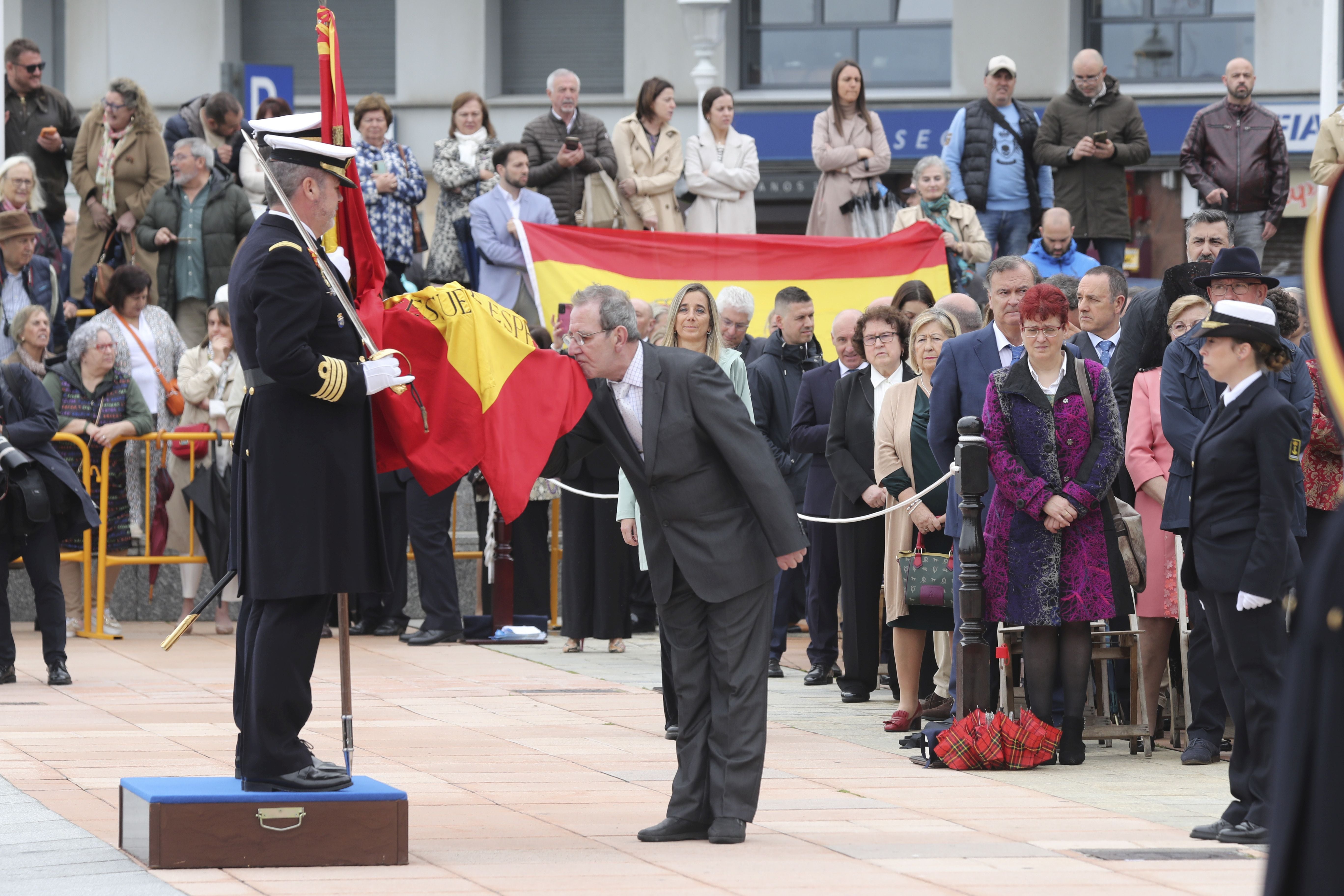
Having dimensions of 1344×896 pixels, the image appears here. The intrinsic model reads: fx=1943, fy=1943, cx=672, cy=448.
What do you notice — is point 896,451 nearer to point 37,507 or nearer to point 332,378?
point 332,378

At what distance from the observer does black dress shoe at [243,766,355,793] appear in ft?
20.9

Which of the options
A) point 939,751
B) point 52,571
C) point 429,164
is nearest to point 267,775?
point 939,751

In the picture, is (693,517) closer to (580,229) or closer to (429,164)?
(580,229)

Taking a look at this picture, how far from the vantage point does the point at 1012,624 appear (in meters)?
8.91

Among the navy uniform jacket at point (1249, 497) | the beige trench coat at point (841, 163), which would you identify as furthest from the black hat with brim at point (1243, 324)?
the beige trench coat at point (841, 163)

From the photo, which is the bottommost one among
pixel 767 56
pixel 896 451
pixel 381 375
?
pixel 896 451

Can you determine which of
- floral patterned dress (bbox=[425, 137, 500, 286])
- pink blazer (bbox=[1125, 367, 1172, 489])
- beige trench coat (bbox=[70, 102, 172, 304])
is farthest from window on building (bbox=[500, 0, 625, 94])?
pink blazer (bbox=[1125, 367, 1172, 489])

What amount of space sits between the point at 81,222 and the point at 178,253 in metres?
1.50

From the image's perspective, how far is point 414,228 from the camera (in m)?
17.0

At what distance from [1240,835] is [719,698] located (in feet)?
6.43

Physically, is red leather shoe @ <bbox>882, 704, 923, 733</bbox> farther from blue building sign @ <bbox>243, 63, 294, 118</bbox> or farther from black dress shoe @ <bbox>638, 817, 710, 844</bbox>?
blue building sign @ <bbox>243, 63, 294, 118</bbox>

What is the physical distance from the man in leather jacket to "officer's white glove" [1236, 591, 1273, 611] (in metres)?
9.36

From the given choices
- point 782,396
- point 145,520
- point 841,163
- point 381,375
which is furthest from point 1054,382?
point 841,163

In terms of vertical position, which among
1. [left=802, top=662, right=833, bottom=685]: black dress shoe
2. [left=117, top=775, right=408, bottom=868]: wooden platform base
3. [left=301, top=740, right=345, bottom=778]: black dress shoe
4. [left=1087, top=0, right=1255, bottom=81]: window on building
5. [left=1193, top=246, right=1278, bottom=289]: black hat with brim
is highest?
[left=1087, top=0, right=1255, bottom=81]: window on building
